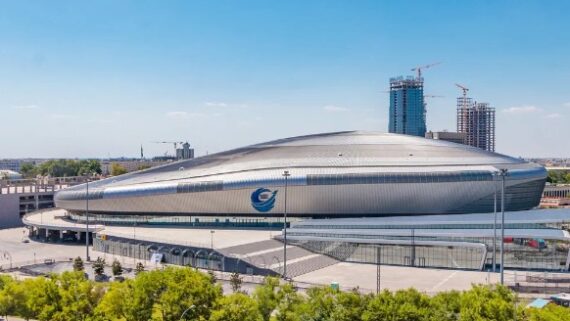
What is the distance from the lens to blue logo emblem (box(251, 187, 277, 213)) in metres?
68.5

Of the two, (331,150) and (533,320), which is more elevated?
(331,150)

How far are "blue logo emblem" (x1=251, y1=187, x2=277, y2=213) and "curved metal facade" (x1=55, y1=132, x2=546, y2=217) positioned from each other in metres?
0.12

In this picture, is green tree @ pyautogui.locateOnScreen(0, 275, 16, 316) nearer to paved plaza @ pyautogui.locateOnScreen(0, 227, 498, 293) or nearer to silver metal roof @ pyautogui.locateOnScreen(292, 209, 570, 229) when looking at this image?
paved plaza @ pyautogui.locateOnScreen(0, 227, 498, 293)

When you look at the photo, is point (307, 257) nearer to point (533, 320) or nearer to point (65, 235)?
point (533, 320)

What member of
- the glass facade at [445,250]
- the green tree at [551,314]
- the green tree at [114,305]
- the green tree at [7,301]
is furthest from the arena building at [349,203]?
the green tree at [551,314]

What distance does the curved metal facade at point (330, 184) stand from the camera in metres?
67.9

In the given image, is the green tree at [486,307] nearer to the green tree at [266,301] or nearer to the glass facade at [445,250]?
the green tree at [266,301]

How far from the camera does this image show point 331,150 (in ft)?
252

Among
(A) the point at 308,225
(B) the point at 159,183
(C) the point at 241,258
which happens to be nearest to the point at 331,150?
(A) the point at 308,225

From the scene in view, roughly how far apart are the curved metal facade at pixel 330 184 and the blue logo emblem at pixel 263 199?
0.12 m

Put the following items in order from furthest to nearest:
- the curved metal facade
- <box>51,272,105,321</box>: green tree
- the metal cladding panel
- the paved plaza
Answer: the curved metal facade < the metal cladding panel < the paved plaza < <box>51,272,105,321</box>: green tree

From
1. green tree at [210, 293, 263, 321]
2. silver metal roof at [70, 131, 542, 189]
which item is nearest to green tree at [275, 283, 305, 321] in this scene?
green tree at [210, 293, 263, 321]

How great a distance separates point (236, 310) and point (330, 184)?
136 feet

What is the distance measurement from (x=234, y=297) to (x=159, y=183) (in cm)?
4574
